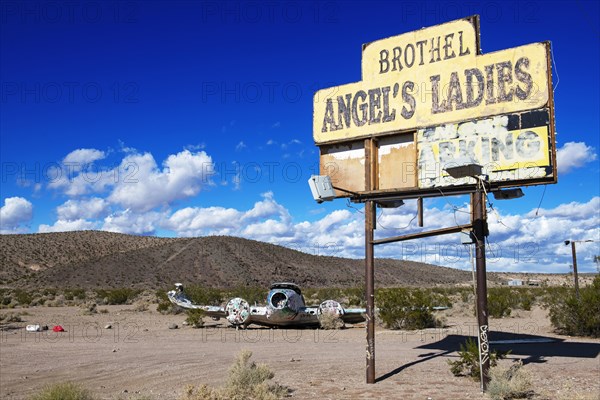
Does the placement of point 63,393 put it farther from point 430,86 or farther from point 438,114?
point 430,86

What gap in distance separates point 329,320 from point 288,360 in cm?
797

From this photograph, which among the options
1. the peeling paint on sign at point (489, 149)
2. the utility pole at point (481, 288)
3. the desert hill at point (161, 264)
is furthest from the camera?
the desert hill at point (161, 264)

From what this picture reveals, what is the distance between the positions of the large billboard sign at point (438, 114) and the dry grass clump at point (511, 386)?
3269mm

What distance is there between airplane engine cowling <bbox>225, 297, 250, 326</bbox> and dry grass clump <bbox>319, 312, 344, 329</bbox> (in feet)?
9.37

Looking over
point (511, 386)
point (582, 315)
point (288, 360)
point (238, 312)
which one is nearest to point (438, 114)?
point (511, 386)

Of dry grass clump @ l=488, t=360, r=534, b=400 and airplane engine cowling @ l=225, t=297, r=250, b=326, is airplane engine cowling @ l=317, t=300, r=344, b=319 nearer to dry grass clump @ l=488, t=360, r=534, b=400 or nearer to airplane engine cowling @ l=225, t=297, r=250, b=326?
airplane engine cowling @ l=225, t=297, r=250, b=326

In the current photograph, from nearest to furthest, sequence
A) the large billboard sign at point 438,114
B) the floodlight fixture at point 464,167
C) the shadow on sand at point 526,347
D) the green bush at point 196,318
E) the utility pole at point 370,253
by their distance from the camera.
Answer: the floodlight fixture at point 464,167 < the large billboard sign at point 438,114 < the utility pole at point 370,253 < the shadow on sand at point 526,347 < the green bush at point 196,318

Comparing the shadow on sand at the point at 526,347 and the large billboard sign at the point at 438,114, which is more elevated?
the large billboard sign at the point at 438,114

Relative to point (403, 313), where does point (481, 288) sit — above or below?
above

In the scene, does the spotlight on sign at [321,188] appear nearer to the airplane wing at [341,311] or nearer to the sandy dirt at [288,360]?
the sandy dirt at [288,360]

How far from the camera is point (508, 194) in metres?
10.0

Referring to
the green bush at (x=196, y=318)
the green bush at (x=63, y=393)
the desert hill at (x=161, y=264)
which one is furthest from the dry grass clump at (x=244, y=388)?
the desert hill at (x=161, y=264)

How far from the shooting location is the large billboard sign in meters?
9.45

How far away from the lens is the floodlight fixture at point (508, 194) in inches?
390
